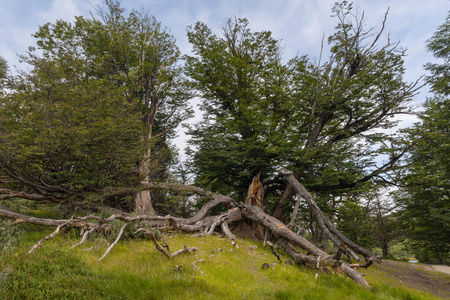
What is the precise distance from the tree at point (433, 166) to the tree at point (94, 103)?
13.6 meters

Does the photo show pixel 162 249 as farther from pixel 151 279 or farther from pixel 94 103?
pixel 94 103

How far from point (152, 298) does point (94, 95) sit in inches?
390

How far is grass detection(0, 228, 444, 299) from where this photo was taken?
339 centimetres

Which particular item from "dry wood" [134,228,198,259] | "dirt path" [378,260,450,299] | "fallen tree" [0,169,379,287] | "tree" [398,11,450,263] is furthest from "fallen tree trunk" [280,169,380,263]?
"dry wood" [134,228,198,259]

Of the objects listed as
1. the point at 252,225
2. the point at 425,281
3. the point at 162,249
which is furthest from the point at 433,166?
the point at 162,249

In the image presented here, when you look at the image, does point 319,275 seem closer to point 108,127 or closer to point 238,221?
point 238,221

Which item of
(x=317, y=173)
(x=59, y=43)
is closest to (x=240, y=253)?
(x=317, y=173)

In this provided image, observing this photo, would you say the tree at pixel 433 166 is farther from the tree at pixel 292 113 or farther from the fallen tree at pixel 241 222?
the fallen tree at pixel 241 222

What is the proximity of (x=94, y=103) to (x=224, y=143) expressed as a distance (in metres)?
7.50

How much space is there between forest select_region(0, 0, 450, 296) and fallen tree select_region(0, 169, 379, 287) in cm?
7

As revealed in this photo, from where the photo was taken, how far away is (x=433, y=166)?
34.1ft

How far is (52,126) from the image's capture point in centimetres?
807

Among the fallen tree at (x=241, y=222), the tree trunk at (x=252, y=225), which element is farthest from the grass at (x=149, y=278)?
the tree trunk at (x=252, y=225)

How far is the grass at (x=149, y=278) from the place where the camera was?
11.1 feet
